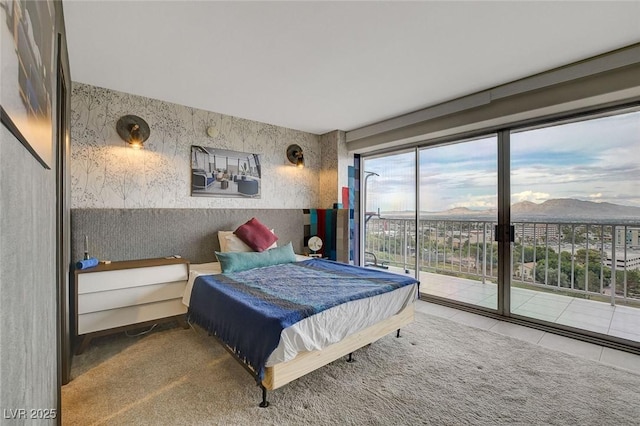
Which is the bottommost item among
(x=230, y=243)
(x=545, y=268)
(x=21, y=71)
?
(x=545, y=268)

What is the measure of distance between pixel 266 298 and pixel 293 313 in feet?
1.31

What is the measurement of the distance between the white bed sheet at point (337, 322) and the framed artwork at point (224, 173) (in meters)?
1.38

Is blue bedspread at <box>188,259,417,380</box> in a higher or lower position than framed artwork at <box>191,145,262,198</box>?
lower

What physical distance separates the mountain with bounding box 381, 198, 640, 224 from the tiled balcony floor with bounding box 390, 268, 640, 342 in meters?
0.96

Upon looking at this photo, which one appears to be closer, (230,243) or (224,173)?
(230,243)

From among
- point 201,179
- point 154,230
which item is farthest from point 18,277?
point 201,179

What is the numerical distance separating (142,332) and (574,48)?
4804 mm

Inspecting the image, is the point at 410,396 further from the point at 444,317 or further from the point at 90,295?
the point at 90,295

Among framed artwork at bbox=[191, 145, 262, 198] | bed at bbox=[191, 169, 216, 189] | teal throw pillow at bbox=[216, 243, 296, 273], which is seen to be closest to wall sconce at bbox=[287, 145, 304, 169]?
framed artwork at bbox=[191, 145, 262, 198]

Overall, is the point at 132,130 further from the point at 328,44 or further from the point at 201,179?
the point at 328,44

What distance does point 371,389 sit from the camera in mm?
2064

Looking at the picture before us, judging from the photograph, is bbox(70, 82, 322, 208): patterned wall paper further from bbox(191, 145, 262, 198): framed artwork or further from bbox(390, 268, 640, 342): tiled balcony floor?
bbox(390, 268, 640, 342): tiled balcony floor

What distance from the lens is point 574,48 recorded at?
234 cm

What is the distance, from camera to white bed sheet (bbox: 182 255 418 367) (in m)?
1.83
